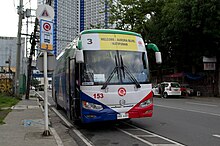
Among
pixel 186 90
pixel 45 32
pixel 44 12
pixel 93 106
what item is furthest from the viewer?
pixel 186 90

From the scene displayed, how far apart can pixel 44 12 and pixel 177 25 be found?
20401 mm

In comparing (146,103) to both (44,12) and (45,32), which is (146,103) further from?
(44,12)

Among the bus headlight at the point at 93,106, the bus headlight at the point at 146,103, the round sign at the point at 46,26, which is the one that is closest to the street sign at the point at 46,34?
the round sign at the point at 46,26

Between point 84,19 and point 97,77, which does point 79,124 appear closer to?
point 97,77

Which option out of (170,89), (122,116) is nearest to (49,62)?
(122,116)

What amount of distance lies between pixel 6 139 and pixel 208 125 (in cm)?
671

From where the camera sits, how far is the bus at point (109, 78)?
382 inches

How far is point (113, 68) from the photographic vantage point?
397 inches

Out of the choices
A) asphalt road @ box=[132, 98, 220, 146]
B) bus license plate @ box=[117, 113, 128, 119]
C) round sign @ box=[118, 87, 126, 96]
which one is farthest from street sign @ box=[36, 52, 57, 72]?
asphalt road @ box=[132, 98, 220, 146]

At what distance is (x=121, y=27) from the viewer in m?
39.1

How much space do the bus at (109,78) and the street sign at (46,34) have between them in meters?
0.92

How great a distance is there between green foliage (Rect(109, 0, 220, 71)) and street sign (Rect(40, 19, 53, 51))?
61.3 ft

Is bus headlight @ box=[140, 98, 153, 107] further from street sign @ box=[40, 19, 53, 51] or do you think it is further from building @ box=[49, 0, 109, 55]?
building @ box=[49, 0, 109, 55]

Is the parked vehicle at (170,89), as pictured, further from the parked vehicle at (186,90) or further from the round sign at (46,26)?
the round sign at (46,26)
